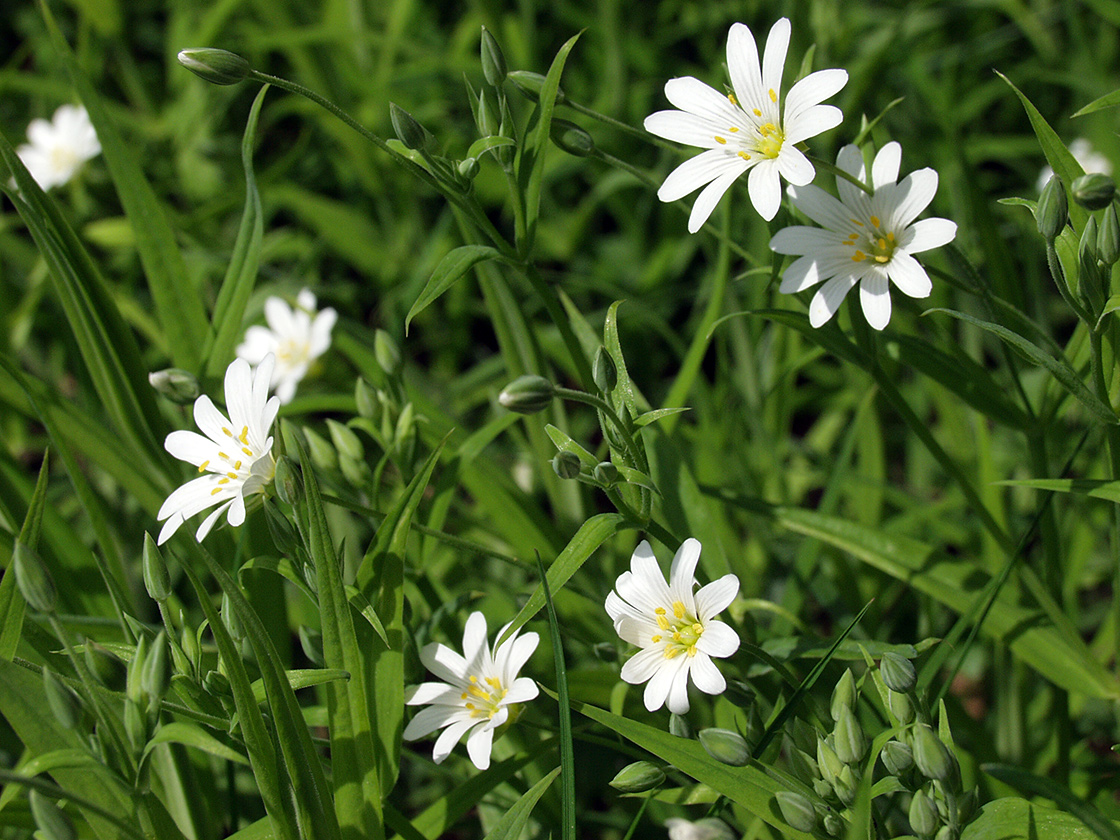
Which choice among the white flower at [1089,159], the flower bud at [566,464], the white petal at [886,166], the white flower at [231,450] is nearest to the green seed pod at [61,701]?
the white flower at [231,450]

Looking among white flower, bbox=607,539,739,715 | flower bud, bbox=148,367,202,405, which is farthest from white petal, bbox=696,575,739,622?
flower bud, bbox=148,367,202,405

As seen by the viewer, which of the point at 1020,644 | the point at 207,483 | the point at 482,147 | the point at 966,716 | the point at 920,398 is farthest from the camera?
the point at 920,398

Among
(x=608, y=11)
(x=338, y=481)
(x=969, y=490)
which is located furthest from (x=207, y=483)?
(x=608, y=11)

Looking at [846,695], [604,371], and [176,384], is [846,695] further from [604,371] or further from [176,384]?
[176,384]

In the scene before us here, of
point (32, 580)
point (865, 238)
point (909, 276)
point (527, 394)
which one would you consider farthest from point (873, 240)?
point (32, 580)

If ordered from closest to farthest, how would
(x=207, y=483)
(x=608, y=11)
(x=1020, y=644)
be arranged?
(x=207, y=483) < (x=1020, y=644) < (x=608, y=11)

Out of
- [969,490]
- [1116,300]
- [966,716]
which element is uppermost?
[1116,300]

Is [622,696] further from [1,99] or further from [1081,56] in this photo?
[1,99]

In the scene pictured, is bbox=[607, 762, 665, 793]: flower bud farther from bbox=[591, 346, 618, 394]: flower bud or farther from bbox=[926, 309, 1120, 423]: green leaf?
bbox=[926, 309, 1120, 423]: green leaf
